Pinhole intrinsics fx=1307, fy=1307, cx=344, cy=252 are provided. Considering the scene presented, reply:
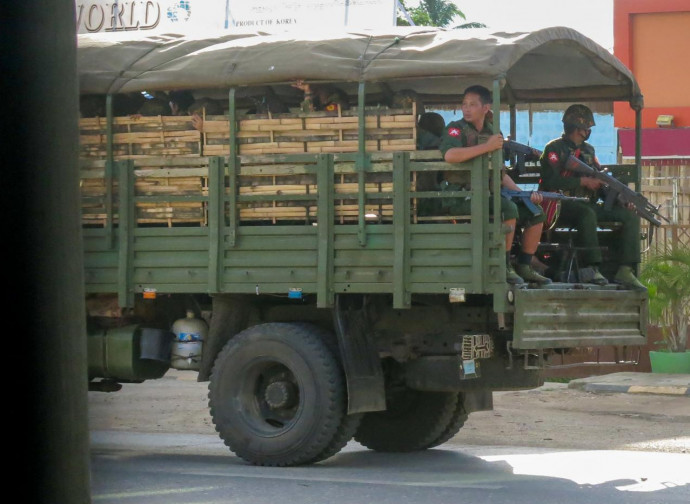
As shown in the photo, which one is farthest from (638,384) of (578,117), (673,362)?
(578,117)

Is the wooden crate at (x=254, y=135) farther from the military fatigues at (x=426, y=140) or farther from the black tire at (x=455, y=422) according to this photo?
the black tire at (x=455, y=422)

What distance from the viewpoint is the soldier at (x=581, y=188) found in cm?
979

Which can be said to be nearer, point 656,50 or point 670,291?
point 670,291

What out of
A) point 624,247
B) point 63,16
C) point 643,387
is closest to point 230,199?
point 624,247

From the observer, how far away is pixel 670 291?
1546 centimetres

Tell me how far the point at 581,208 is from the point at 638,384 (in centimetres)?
537

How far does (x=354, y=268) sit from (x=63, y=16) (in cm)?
543

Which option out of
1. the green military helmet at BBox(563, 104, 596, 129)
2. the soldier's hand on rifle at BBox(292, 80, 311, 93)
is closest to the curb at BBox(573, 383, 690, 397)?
the green military helmet at BBox(563, 104, 596, 129)

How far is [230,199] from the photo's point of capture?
9.03 metres

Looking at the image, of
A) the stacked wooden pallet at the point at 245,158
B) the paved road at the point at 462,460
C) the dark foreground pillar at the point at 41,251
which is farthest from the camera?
the stacked wooden pallet at the point at 245,158

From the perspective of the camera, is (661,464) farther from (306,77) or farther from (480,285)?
(306,77)

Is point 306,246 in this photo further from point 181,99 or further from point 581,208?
point 581,208

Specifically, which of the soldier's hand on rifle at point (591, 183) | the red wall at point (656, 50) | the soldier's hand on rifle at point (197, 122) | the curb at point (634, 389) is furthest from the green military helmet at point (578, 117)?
the red wall at point (656, 50)

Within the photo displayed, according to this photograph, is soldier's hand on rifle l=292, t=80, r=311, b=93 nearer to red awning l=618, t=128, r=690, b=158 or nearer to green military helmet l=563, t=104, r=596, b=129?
green military helmet l=563, t=104, r=596, b=129
